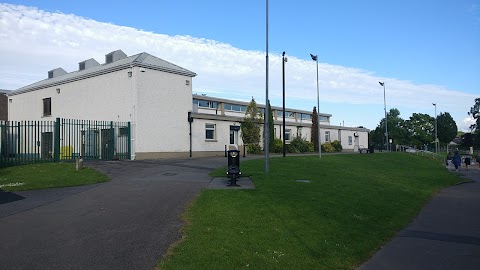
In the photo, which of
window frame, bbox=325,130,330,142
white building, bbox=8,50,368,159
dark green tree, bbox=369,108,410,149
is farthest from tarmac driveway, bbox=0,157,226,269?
dark green tree, bbox=369,108,410,149

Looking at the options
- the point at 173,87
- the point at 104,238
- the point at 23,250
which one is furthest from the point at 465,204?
the point at 173,87

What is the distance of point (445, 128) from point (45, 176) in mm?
109698

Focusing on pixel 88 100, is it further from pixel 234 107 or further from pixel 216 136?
pixel 234 107

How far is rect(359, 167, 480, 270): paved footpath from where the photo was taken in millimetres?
6824

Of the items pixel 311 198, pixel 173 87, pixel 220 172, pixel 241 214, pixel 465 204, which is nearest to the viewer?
pixel 241 214

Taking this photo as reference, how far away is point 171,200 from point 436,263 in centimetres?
661

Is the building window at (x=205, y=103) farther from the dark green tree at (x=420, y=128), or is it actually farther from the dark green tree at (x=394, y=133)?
the dark green tree at (x=420, y=128)

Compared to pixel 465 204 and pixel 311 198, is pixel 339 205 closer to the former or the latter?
pixel 311 198

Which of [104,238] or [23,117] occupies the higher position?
[23,117]

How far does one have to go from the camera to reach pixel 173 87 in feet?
93.7

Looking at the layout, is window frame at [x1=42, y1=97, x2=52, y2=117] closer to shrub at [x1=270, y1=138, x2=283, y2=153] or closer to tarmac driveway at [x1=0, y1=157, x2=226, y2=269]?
shrub at [x1=270, y1=138, x2=283, y2=153]

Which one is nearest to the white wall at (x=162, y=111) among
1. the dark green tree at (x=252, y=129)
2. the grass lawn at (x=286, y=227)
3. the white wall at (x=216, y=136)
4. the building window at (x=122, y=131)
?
the building window at (x=122, y=131)

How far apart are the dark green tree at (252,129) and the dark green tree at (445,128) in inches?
3392

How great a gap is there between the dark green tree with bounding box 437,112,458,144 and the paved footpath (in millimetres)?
104043
